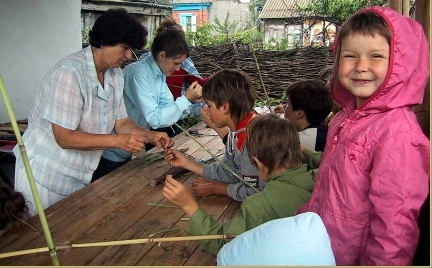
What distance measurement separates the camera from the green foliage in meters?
11.6

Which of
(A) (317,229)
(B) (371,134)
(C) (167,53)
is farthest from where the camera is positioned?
(C) (167,53)

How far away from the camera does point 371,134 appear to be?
142 centimetres

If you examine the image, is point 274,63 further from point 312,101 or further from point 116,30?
point 116,30

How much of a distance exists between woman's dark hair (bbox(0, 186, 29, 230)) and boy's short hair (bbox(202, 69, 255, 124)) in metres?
1.12

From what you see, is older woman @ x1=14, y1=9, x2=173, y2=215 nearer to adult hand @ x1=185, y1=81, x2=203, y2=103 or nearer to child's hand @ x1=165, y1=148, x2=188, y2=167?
child's hand @ x1=165, y1=148, x2=188, y2=167

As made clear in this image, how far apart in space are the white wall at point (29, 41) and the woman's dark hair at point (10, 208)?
10.4 feet

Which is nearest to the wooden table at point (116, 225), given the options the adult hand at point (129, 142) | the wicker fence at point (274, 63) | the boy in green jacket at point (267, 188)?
the boy in green jacket at point (267, 188)

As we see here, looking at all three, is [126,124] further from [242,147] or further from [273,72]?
[273,72]

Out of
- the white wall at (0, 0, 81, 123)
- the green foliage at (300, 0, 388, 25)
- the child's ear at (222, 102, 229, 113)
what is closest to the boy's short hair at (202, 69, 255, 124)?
the child's ear at (222, 102, 229, 113)

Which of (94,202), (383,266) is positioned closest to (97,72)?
(94,202)

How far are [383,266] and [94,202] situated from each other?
1.50 meters

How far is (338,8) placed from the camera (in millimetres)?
11812

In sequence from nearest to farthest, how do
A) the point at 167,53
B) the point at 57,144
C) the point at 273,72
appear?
1. the point at 57,144
2. the point at 167,53
3. the point at 273,72

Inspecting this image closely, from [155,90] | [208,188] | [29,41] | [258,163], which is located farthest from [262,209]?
[29,41]
